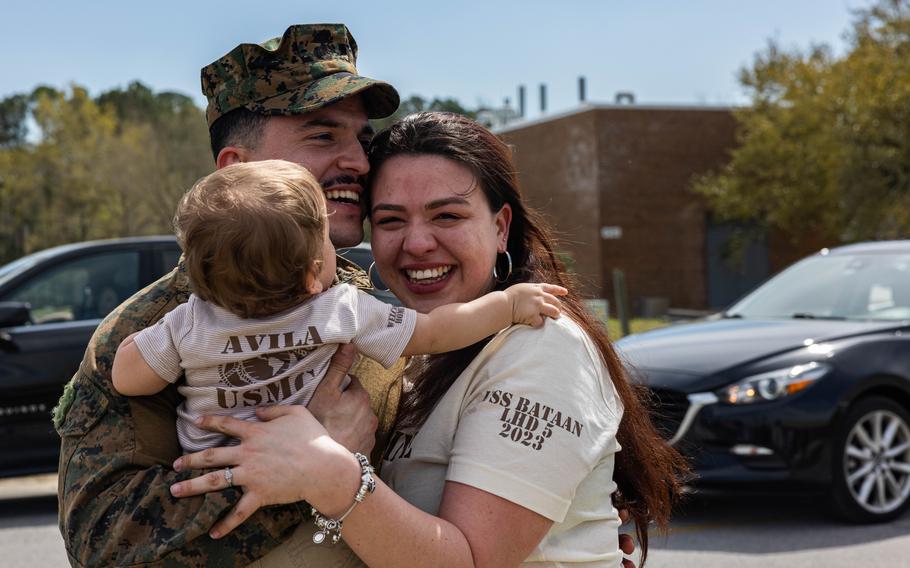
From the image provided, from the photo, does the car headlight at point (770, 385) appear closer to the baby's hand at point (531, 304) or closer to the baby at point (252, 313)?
the baby's hand at point (531, 304)

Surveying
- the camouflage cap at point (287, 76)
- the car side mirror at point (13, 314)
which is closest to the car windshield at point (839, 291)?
the car side mirror at point (13, 314)

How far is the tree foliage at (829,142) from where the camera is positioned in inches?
1130

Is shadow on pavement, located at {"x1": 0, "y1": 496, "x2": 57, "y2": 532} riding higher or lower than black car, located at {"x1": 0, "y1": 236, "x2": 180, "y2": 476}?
lower

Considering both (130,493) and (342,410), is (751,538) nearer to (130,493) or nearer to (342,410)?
(342,410)

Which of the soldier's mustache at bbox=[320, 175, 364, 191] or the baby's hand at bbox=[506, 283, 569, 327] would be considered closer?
the baby's hand at bbox=[506, 283, 569, 327]

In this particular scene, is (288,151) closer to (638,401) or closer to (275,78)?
(275,78)

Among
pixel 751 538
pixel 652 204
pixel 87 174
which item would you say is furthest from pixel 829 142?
pixel 87 174

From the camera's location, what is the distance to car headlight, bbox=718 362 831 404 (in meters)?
6.79

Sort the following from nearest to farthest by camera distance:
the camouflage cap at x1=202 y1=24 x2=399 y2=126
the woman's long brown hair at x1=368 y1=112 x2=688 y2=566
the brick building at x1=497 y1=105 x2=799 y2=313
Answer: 1. the woman's long brown hair at x1=368 y1=112 x2=688 y2=566
2. the camouflage cap at x1=202 y1=24 x2=399 y2=126
3. the brick building at x1=497 y1=105 x2=799 y2=313

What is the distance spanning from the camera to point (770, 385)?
269 inches

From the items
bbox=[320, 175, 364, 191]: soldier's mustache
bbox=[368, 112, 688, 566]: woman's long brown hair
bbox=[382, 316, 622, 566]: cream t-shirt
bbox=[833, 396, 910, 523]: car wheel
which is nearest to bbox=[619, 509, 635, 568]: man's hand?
bbox=[368, 112, 688, 566]: woman's long brown hair

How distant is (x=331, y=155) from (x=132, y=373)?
3.26ft

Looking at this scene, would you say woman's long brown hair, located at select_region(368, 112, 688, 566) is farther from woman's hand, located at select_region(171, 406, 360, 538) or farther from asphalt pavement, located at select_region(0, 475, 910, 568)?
asphalt pavement, located at select_region(0, 475, 910, 568)

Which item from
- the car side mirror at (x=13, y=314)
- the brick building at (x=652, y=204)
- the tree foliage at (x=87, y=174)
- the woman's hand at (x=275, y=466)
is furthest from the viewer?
the tree foliage at (x=87, y=174)
